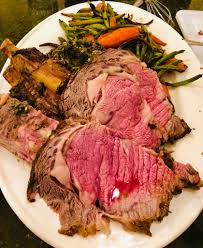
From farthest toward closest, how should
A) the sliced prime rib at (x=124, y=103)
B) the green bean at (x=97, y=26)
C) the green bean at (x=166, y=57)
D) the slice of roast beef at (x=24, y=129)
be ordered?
the green bean at (x=97, y=26) < the green bean at (x=166, y=57) < the sliced prime rib at (x=124, y=103) < the slice of roast beef at (x=24, y=129)

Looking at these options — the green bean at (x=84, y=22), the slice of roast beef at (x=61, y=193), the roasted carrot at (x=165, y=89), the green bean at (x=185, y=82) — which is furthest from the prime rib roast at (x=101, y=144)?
the green bean at (x=84, y=22)

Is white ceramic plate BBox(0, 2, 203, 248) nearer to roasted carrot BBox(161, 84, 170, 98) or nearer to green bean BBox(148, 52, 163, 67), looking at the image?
roasted carrot BBox(161, 84, 170, 98)

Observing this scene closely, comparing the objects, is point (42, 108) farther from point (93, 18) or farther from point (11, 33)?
point (11, 33)

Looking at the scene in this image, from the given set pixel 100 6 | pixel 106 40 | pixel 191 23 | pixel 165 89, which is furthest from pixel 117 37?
pixel 191 23

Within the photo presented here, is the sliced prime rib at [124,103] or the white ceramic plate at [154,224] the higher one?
the sliced prime rib at [124,103]

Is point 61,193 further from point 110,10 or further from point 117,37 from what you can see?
point 110,10

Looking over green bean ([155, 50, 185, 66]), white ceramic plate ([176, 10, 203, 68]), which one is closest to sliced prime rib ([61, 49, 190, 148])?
green bean ([155, 50, 185, 66])

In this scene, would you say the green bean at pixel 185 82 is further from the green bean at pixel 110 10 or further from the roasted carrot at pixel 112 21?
the green bean at pixel 110 10

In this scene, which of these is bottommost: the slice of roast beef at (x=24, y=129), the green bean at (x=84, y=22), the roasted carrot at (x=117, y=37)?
the slice of roast beef at (x=24, y=129)

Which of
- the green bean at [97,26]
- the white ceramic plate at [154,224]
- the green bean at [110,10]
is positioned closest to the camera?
the white ceramic plate at [154,224]
